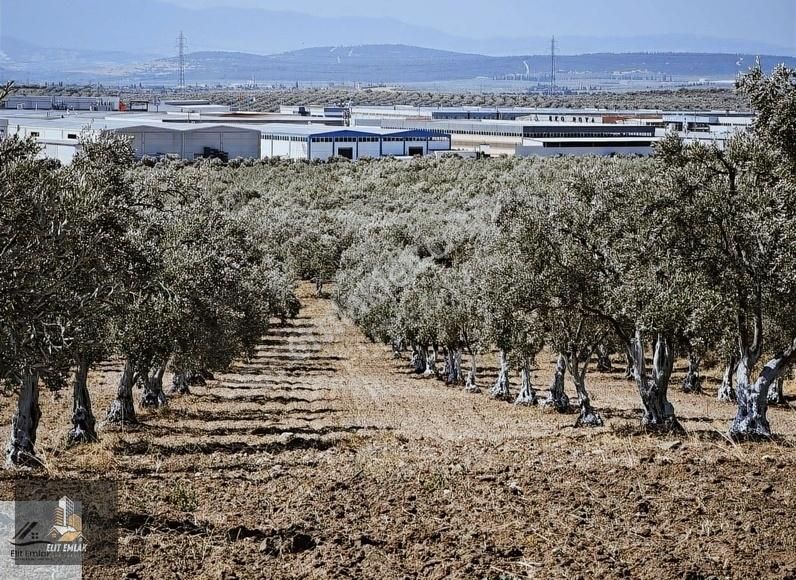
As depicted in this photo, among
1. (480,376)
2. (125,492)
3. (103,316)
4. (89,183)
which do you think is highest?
(89,183)

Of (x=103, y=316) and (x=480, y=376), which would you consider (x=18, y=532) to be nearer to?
(x=103, y=316)

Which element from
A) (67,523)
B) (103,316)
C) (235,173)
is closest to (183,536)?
(67,523)

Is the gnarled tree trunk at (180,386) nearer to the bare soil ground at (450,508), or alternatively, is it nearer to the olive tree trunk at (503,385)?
the olive tree trunk at (503,385)

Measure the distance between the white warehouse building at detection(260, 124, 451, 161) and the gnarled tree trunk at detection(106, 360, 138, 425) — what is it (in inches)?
5088

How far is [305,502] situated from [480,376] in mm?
39696

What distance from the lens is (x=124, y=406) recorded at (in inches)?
1153

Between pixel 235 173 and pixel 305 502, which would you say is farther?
pixel 235 173

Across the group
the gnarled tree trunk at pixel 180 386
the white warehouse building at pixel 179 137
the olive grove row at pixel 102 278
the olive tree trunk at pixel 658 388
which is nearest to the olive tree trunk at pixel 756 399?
the olive tree trunk at pixel 658 388

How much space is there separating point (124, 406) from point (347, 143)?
13598 centimetres

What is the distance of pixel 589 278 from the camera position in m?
25.9

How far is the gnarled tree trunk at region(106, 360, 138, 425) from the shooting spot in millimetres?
28984

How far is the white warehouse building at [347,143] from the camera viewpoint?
160 m

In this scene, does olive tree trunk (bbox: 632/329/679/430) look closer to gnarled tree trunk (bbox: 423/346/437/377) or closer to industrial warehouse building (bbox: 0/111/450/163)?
gnarled tree trunk (bbox: 423/346/437/377)

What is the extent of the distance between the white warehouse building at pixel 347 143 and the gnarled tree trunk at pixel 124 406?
129240mm
